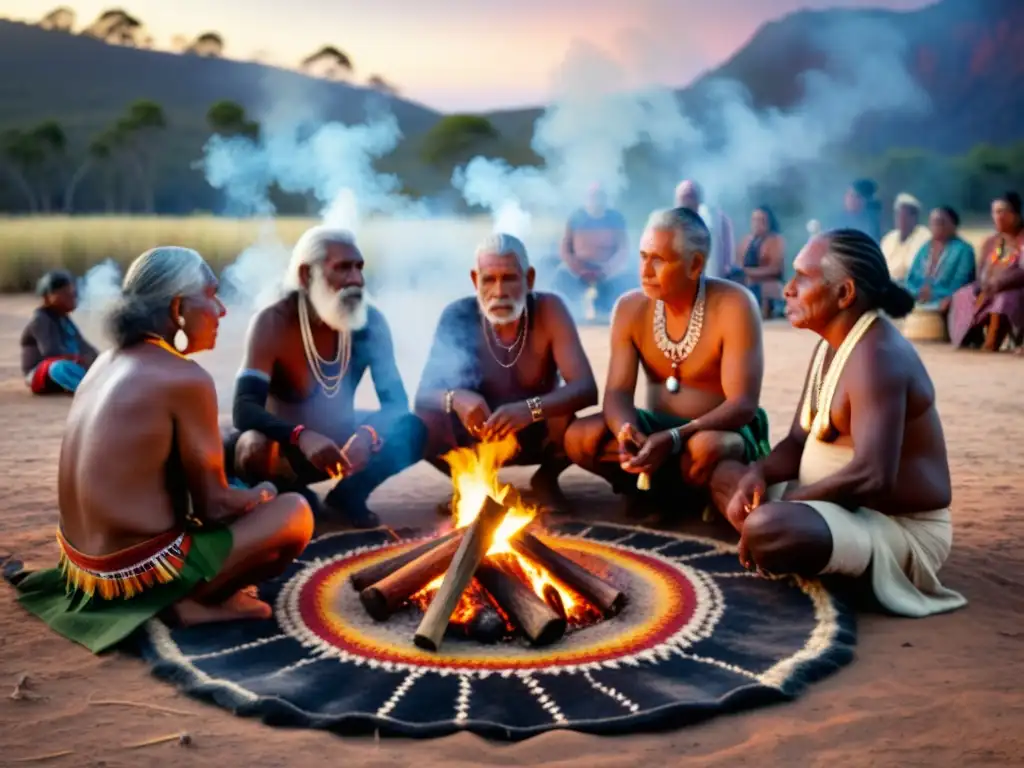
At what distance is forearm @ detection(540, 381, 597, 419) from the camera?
18.3ft

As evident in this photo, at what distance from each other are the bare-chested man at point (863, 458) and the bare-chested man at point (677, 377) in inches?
30.1

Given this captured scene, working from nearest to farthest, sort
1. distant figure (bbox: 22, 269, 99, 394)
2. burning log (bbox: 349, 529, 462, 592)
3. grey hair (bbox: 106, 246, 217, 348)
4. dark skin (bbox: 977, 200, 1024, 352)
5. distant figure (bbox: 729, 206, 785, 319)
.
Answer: grey hair (bbox: 106, 246, 217, 348)
burning log (bbox: 349, 529, 462, 592)
distant figure (bbox: 22, 269, 99, 394)
dark skin (bbox: 977, 200, 1024, 352)
distant figure (bbox: 729, 206, 785, 319)

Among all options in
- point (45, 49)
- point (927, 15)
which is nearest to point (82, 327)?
point (927, 15)

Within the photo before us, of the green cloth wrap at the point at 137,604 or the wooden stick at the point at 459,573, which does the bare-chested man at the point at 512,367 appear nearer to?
the wooden stick at the point at 459,573

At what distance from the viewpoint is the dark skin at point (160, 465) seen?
12.0 feet

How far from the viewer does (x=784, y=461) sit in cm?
473

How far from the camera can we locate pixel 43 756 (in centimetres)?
305

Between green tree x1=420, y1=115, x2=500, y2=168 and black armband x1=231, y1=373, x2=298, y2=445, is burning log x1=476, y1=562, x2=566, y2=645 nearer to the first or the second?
black armband x1=231, y1=373, x2=298, y2=445

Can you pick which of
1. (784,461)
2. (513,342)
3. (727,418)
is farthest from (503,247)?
(784,461)

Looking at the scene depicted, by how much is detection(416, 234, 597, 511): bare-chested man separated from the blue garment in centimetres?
962

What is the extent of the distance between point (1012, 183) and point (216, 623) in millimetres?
38246

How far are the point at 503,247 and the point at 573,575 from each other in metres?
2.04

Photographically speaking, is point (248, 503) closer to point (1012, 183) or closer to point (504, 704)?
point (504, 704)

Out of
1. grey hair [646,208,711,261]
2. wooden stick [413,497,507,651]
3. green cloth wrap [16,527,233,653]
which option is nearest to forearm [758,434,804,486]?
grey hair [646,208,711,261]
